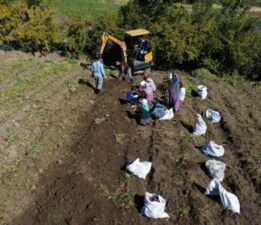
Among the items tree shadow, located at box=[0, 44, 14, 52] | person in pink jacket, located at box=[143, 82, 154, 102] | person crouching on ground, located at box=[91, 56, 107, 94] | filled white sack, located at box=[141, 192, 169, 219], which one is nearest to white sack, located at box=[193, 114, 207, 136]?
person in pink jacket, located at box=[143, 82, 154, 102]

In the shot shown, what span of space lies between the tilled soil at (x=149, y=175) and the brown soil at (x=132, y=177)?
23 mm

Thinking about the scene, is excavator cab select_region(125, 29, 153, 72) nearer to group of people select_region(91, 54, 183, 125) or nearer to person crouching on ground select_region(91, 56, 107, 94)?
group of people select_region(91, 54, 183, 125)

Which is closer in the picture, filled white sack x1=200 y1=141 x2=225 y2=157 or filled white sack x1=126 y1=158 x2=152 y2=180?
filled white sack x1=126 y1=158 x2=152 y2=180

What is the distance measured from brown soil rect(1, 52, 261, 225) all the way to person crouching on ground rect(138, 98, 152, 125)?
221mm

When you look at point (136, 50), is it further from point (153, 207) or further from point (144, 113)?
point (153, 207)

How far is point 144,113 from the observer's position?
1488 centimetres

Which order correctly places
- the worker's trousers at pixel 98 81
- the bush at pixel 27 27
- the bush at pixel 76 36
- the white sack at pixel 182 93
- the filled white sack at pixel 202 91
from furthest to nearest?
the bush at pixel 76 36
the bush at pixel 27 27
the filled white sack at pixel 202 91
the worker's trousers at pixel 98 81
the white sack at pixel 182 93

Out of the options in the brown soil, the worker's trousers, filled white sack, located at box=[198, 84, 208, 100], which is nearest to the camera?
the brown soil

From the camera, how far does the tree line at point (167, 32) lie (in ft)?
65.4

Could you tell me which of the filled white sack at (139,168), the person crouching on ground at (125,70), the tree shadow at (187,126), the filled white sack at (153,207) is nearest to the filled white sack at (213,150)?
the tree shadow at (187,126)

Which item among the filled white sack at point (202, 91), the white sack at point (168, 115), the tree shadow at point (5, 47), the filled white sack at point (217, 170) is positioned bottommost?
the tree shadow at point (5, 47)

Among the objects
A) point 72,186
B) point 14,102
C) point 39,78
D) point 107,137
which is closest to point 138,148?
point 107,137

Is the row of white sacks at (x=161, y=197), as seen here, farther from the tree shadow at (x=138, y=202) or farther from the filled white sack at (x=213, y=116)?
the filled white sack at (x=213, y=116)

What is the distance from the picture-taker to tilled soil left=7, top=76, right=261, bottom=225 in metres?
10.9
